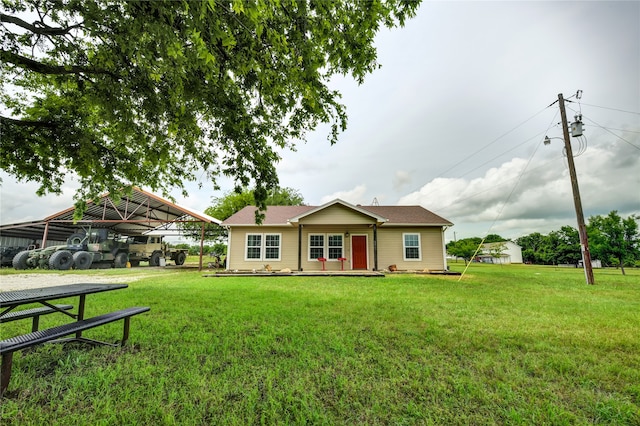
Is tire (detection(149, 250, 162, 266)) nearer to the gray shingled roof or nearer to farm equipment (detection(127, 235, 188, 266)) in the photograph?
farm equipment (detection(127, 235, 188, 266))

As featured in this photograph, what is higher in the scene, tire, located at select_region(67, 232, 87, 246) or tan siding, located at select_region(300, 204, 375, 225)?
tan siding, located at select_region(300, 204, 375, 225)

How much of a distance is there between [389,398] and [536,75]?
13151 millimetres

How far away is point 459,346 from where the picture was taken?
357 centimetres

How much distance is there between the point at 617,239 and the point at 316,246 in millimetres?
19486

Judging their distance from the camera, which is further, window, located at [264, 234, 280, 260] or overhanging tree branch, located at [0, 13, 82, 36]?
window, located at [264, 234, 280, 260]

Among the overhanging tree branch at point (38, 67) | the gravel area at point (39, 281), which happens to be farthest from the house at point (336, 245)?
the overhanging tree branch at point (38, 67)

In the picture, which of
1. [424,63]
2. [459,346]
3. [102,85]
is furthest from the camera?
[424,63]

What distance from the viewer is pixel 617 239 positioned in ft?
57.0

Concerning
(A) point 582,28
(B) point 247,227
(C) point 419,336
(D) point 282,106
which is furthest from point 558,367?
(B) point 247,227

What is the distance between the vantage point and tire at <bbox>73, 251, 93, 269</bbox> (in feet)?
53.1

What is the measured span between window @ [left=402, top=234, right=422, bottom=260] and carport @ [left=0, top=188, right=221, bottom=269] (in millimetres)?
11846

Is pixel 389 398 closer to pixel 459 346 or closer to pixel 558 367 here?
pixel 459 346

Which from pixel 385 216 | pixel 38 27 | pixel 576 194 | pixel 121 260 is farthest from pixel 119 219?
pixel 576 194

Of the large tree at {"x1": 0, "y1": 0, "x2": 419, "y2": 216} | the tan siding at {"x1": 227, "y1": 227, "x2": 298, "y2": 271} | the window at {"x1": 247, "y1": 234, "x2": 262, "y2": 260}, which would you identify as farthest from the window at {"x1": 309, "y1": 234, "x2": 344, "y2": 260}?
the large tree at {"x1": 0, "y1": 0, "x2": 419, "y2": 216}
